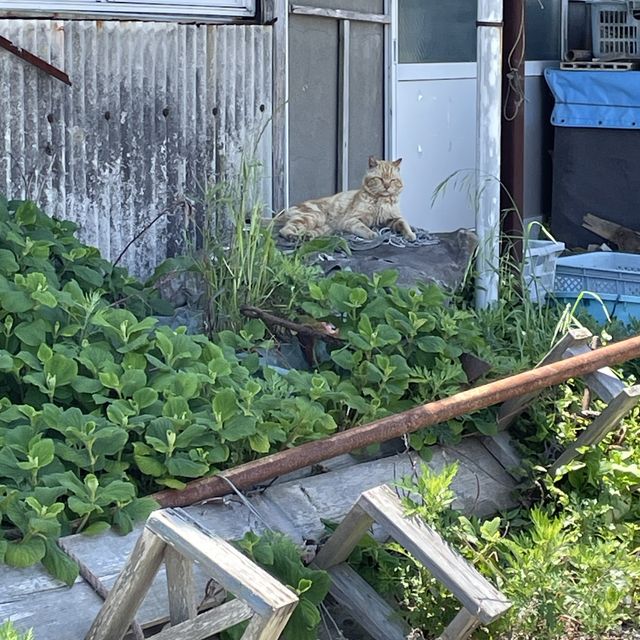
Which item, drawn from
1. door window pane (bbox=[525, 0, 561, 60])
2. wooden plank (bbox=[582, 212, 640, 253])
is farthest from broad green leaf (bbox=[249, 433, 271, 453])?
door window pane (bbox=[525, 0, 561, 60])

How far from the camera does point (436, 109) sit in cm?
817

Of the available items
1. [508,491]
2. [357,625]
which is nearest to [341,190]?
[508,491]

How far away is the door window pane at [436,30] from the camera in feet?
26.1

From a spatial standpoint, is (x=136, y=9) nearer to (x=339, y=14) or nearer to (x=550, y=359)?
(x=339, y=14)

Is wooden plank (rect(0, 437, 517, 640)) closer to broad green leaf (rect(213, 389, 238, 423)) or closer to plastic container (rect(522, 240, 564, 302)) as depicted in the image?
broad green leaf (rect(213, 389, 238, 423))

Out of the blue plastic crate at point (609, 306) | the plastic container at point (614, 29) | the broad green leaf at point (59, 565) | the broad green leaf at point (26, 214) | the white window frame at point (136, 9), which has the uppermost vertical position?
the plastic container at point (614, 29)

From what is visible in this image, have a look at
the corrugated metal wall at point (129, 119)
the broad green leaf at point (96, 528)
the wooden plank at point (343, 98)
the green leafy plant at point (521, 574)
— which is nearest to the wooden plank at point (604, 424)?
the green leafy plant at point (521, 574)

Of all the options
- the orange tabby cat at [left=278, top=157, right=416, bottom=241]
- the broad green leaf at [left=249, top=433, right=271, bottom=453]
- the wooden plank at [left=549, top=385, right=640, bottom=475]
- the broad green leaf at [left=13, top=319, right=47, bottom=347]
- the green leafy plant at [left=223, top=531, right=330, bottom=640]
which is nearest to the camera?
the green leafy plant at [left=223, top=531, right=330, bottom=640]

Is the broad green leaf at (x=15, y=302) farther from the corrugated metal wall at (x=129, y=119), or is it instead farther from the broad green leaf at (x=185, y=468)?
the corrugated metal wall at (x=129, y=119)

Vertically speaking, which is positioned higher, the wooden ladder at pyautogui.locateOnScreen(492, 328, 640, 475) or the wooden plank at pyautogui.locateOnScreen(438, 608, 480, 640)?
the wooden ladder at pyautogui.locateOnScreen(492, 328, 640, 475)

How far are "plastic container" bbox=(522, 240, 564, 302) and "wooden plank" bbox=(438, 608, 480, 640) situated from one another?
3085mm

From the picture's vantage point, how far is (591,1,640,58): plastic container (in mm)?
9336

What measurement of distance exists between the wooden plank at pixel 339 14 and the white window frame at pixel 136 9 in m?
0.40

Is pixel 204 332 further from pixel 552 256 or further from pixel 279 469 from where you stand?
pixel 552 256
